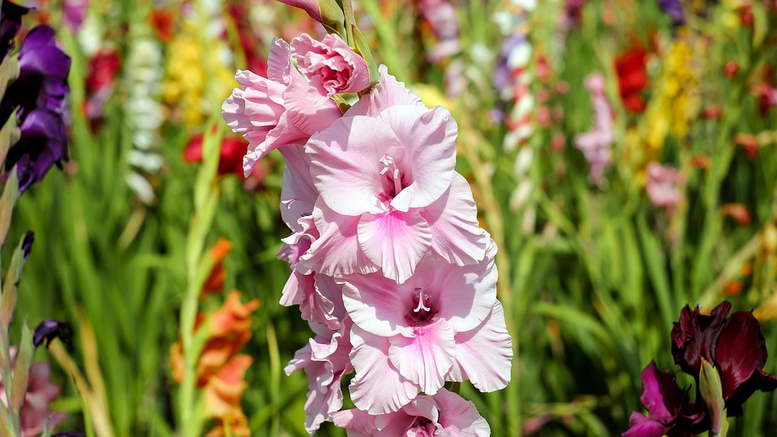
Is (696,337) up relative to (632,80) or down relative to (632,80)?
up

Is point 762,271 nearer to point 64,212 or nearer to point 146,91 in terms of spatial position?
point 64,212

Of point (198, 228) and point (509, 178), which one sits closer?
point (198, 228)

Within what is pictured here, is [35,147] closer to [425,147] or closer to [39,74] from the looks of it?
[39,74]

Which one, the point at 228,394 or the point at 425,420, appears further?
the point at 228,394

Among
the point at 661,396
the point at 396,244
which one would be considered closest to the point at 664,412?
the point at 661,396

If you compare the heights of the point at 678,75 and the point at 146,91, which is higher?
the point at 678,75

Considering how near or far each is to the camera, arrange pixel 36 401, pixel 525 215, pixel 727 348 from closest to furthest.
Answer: pixel 727 348, pixel 36 401, pixel 525 215

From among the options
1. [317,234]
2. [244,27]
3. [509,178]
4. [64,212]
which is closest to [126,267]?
[64,212]

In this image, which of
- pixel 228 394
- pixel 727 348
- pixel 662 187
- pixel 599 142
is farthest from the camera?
pixel 599 142
